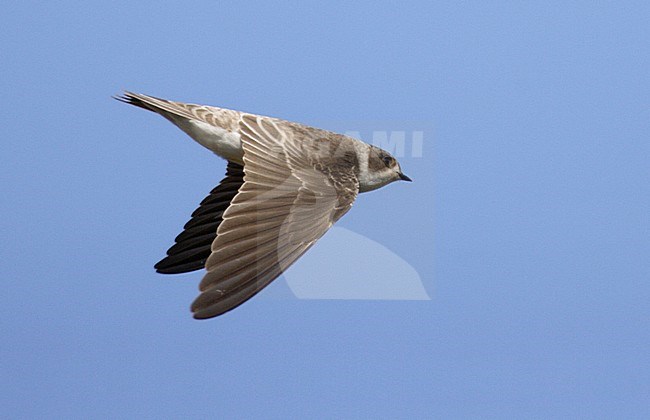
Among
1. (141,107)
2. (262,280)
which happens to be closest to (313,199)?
(262,280)

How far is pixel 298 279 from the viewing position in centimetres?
487

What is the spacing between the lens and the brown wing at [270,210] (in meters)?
4.23

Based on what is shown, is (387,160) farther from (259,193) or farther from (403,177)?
(259,193)

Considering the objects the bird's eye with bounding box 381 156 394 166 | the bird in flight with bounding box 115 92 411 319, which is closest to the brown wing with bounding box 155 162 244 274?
the bird in flight with bounding box 115 92 411 319

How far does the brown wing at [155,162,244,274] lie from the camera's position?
215 inches

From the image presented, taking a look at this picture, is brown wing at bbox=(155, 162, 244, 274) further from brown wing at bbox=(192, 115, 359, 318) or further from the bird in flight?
brown wing at bbox=(192, 115, 359, 318)

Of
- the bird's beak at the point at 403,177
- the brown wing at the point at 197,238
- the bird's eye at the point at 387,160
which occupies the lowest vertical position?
the brown wing at the point at 197,238

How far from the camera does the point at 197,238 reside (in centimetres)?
548

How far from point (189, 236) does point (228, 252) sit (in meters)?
1.23

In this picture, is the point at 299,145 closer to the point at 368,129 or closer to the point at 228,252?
the point at 368,129

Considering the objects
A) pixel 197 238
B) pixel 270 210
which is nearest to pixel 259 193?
pixel 270 210

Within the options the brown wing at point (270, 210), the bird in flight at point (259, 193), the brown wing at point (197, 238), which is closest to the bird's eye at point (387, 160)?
the bird in flight at point (259, 193)

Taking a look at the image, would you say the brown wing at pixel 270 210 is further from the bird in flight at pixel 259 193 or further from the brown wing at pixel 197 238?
the brown wing at pixel 197 238

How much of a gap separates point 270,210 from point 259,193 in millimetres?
82
